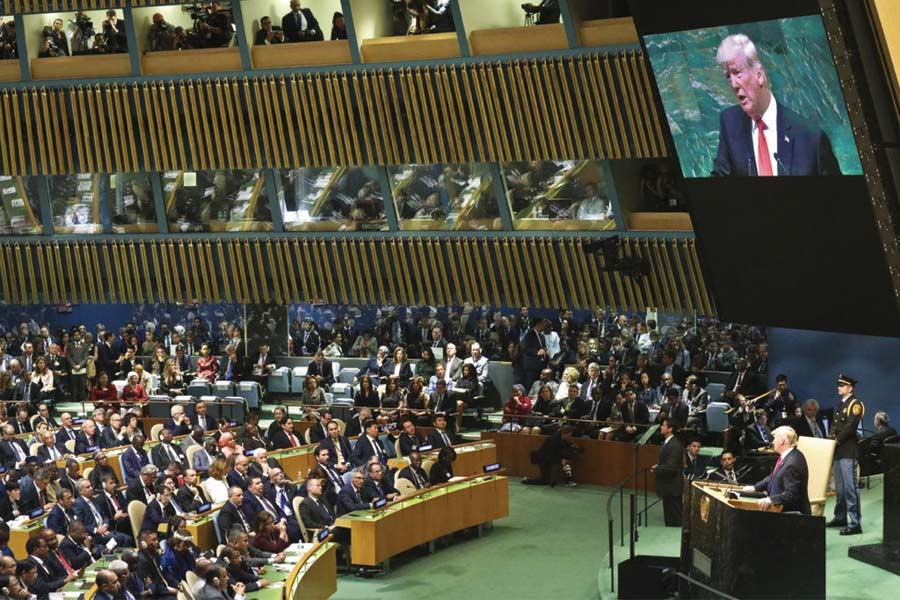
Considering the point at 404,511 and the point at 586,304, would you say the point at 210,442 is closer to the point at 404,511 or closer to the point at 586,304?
the point at 404,511

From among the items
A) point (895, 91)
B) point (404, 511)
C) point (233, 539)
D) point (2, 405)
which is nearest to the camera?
point (895, 91)

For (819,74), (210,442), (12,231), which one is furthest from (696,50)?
(12,231)

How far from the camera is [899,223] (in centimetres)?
755

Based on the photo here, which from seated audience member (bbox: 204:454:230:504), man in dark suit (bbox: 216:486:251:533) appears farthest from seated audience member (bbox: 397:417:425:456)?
man in dark suit (bbox: 216:486:251:533)

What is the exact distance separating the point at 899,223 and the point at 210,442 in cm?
976

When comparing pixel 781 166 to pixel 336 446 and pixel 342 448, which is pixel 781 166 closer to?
pixel 336 446

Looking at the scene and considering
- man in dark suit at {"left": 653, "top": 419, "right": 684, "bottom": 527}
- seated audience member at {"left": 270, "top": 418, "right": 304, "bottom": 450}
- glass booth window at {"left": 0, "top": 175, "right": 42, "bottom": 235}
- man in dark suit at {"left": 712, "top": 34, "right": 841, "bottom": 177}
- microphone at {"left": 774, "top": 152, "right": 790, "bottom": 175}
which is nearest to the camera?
man in dark suit at {"left": 712, "top": 34, "right": 841, "bottom": 177}

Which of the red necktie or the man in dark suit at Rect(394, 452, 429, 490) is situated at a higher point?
the red necktie

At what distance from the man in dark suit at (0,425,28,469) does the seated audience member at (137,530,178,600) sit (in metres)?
4.75

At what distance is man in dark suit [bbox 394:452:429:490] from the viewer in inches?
595

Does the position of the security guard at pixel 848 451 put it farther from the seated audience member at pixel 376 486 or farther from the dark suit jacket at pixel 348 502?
the dark suit jacket at pixel 348 502

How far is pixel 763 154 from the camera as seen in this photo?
12023mm

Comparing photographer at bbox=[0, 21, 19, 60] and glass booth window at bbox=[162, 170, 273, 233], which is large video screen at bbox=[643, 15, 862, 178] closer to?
glass booth window at bbox=[162, 170, 273, 233]

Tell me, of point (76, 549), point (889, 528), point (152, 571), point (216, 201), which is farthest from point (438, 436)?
point (889, 528)
